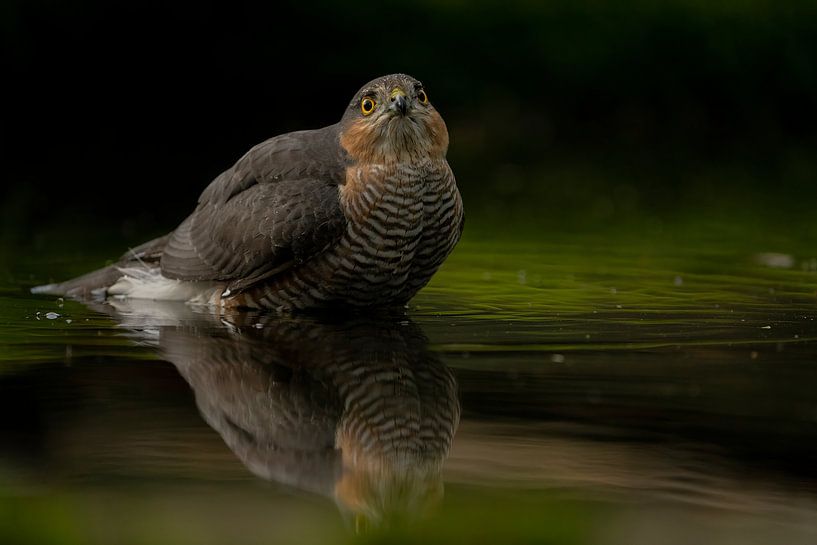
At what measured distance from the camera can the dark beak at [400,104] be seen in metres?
7.79

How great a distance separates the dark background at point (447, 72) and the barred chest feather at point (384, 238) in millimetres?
12272

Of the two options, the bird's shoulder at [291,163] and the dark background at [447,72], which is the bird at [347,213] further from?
the dark background at [447,72]

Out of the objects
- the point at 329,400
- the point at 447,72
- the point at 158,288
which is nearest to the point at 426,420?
the point at 329,400

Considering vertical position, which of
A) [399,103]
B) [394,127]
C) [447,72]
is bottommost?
[394,127]

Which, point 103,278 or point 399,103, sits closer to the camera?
point 399,103

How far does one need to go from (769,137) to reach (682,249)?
1282 centimetres

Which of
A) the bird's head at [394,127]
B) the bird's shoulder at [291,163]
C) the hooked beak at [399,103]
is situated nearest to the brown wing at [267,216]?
the bird's shoulder at [291,163]

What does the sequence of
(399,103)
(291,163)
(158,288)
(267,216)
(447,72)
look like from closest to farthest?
(399,103) → (267,216) → (291,163) → (158,288) → (447,72)

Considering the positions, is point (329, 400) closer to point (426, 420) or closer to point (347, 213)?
point (426, 420)

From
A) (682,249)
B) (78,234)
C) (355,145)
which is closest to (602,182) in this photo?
(682,249)

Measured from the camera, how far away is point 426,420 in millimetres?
5738

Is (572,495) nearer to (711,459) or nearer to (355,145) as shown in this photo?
(711,459)

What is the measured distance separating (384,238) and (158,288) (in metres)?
1.86

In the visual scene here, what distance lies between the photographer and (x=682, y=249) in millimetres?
11156
